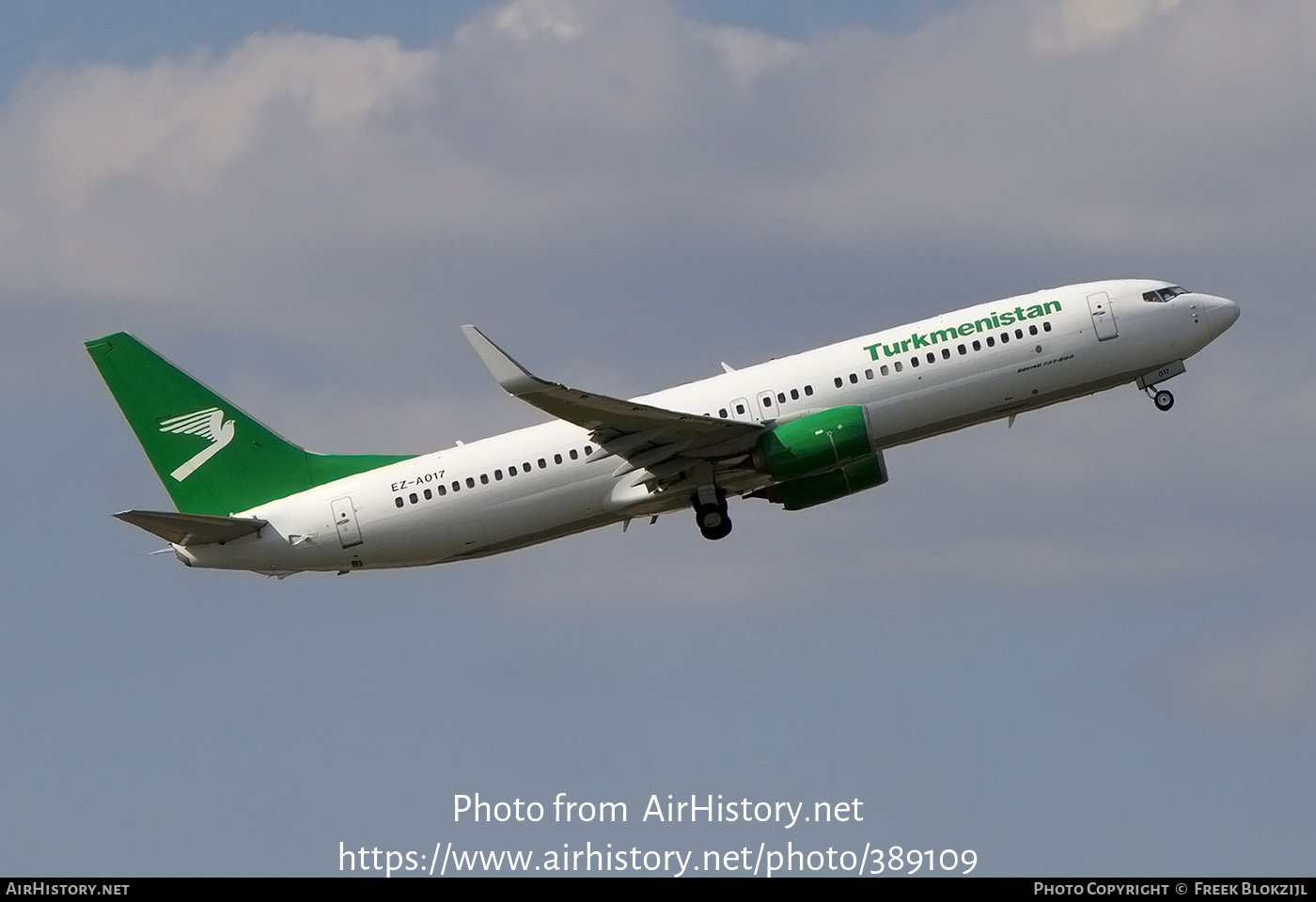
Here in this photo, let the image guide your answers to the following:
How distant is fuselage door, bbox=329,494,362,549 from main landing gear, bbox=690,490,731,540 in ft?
35.1

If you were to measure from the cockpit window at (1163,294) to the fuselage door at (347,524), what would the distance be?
84.7 ft

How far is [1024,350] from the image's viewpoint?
56.6 metres

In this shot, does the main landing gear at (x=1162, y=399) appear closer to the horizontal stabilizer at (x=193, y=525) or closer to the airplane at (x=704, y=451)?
the airplane at (x=704, y=451)

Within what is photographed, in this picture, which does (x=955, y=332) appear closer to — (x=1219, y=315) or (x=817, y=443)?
(x=817, y=443)

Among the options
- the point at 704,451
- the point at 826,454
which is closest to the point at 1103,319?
the point at 826,454

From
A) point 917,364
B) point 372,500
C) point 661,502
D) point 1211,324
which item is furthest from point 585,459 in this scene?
point 1211,324

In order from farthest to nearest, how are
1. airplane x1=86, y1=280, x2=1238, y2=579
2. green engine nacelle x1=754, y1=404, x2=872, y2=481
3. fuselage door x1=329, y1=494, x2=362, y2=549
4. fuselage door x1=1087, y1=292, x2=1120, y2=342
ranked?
fuselage door x1=329, y1=494, x2=362, y2=549 → fuselage door x1=1087, y1=292, x2=1120, y2=342 → airplane x1=86, y1=280, x2=1238, y2=579 → green engine nacelle x1=754, y1=404, x2=872, y2=481

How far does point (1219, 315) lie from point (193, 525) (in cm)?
3300

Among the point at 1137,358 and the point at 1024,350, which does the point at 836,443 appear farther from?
the point at 1137,358

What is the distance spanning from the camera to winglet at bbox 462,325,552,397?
165 feet

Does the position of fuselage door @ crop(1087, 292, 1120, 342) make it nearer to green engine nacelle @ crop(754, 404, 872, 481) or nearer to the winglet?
green engine nacelle @ crop(754, 404, 872, 481)

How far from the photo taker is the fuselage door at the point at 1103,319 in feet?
188

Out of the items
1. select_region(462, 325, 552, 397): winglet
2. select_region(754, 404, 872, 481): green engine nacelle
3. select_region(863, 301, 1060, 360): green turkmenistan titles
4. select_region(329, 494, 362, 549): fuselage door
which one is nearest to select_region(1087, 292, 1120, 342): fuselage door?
select_region(863, 301, 1060, 360): green turkmenistan titles

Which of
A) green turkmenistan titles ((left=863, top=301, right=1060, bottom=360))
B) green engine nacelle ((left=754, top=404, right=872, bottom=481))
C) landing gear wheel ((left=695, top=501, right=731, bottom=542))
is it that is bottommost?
landing gear wheel ((left=695, top=501, right=731, bottom=542))
